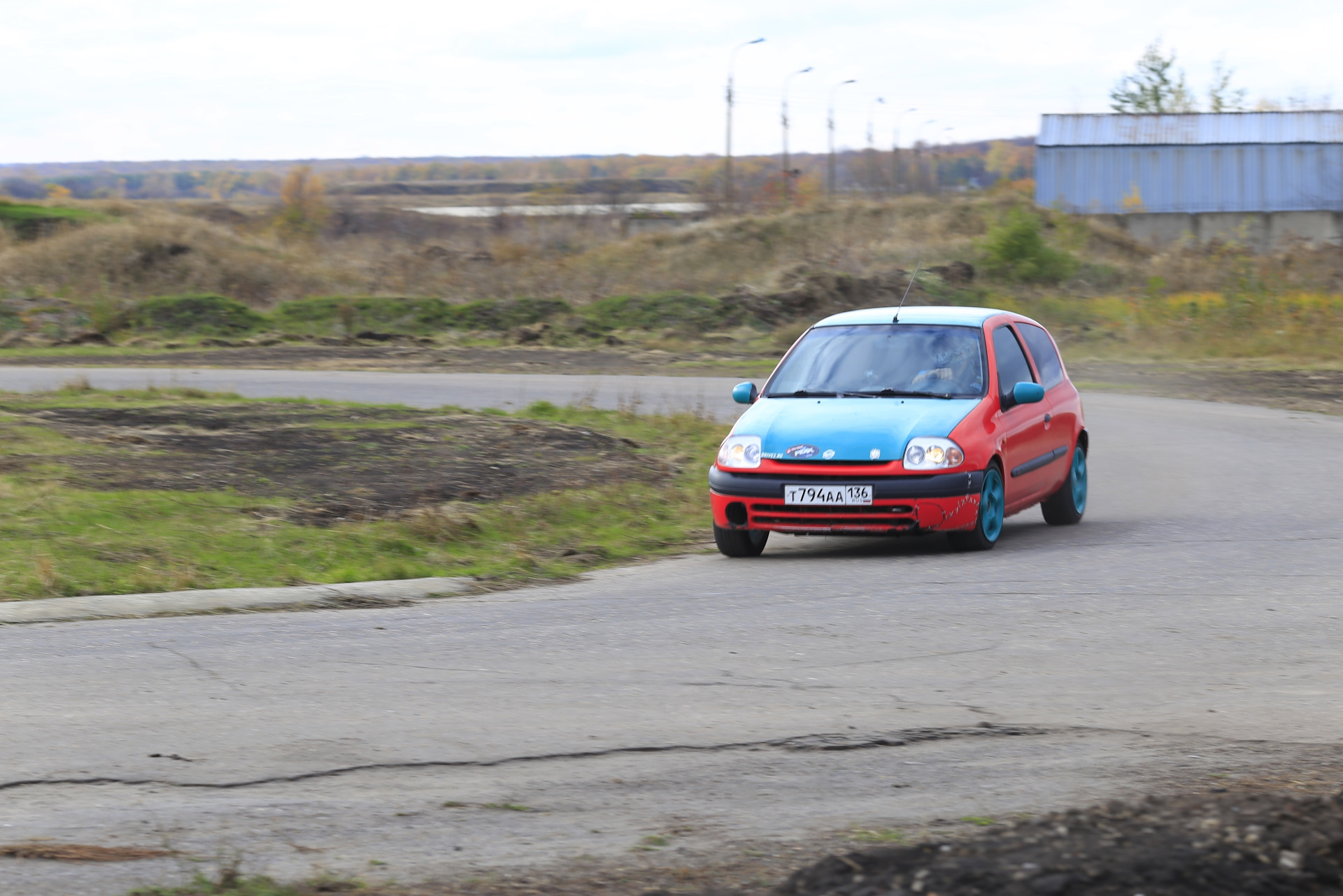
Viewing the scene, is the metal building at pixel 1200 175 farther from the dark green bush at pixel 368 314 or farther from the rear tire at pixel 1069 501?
the rear tire at pixel 1069 501

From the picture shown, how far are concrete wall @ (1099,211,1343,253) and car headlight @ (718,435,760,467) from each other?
62.8m

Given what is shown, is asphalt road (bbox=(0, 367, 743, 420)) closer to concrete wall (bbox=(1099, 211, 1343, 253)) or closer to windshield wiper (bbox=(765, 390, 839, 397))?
windshield wiper (bbox=(765, 390, 839, 397))

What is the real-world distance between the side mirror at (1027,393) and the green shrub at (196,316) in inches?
1184

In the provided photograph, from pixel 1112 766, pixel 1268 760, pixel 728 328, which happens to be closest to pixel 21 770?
pixel 1112 766

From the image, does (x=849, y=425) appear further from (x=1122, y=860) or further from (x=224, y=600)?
(x=1122, y=860)

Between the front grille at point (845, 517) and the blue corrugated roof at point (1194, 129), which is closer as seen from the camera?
the front grille at point (845, 517)

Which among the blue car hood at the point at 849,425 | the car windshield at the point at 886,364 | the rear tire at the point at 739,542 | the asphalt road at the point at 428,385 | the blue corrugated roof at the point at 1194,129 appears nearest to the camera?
the blue car hood at the point at 849,425

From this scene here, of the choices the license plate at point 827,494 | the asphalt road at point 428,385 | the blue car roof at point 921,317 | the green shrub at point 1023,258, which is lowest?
the asphalt road at point 428,385

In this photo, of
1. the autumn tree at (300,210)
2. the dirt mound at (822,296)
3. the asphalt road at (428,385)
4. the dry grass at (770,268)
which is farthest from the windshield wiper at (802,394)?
the autumn tree at (300,210)

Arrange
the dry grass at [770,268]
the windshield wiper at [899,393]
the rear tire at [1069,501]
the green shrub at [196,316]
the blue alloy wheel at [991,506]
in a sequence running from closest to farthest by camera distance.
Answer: the blue alloy wheel at [991,506]
the windshield wiper at [899,393]
the rear tire at [1069,501]
the dry grass at [770,268]
the green shrub at [196,316]

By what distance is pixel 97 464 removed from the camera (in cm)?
1239

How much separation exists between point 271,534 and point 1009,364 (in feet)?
17.5

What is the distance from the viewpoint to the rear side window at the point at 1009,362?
35.7 feet

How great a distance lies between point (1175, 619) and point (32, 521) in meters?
7.01
